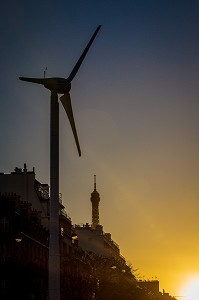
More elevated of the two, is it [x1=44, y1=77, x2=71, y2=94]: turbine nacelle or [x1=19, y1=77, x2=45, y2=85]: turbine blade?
[x1=19, y1=77, x2=45, y2=85]: turbine blade

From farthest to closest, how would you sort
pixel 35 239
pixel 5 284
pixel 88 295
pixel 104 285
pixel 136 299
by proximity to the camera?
1. pixel 136 299
2. pixel 104 285
3. pixel 88 295
4. pixel 35 239
5. pixel 5 284

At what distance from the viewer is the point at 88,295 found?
134 m

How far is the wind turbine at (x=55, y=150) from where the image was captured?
176 feet

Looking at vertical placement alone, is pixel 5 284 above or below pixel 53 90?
below

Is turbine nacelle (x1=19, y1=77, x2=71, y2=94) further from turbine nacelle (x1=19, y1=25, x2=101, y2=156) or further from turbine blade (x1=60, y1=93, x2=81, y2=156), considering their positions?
turbine blade (x1=60, y1=93, x2=81, y2=156)

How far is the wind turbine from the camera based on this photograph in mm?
53500

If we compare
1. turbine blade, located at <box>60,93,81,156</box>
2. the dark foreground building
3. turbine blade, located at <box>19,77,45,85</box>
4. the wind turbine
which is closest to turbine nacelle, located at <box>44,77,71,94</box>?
the wind turbine

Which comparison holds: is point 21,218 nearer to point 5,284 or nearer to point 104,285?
point 5,284

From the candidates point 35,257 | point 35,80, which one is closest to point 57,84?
point 35,80

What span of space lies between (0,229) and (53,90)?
1554 inches

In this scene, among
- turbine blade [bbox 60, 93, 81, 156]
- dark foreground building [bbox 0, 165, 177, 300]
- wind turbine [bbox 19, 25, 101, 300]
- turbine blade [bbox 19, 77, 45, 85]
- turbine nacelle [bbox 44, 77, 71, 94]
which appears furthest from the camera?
dark foreground building [bbox 0, 165, 177, 300]

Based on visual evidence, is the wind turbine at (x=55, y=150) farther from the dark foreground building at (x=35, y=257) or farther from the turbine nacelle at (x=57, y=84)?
the dark foreground building at (x=35, y=257)

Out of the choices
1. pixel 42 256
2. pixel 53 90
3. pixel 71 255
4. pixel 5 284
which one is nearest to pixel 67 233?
pixel 71 255

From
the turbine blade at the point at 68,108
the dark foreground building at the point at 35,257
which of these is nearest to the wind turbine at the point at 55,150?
the turbine blade at the point at 68,108
